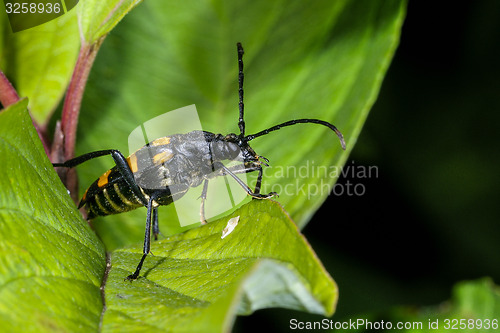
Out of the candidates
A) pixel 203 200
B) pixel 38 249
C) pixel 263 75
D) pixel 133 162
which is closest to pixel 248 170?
pixel 203 200

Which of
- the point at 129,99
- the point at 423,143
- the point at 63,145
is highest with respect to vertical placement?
the point at 129,99

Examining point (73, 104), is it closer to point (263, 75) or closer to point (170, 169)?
point (170, 169)

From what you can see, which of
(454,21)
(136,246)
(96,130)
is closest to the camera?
(136,246)

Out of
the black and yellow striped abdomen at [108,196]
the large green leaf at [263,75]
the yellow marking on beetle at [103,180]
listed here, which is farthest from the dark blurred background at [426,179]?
the yellow marking on beetle at [103,180]

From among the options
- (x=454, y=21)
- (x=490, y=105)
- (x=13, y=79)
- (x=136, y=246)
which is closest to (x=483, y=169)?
(x=490, y=105)

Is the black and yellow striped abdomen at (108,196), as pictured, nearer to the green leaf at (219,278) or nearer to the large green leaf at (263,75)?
the large green leaf at (263,75)

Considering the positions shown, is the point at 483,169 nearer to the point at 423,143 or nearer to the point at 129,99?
the point at 423,143

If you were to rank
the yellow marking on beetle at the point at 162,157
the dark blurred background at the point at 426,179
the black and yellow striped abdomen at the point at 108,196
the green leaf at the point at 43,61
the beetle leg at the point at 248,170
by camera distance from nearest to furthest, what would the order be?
the green leaf at the point at 43,61 < the black and yellow striped abdomen at the point at 108,196 < the beetle leg at the point at 248,170 < the yellow marking on beetle at the point at 162,157 < the dark blurred background at the point at 426,179
